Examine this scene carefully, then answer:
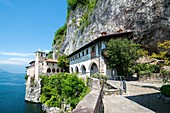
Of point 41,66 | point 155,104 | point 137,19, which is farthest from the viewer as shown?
point 41,66

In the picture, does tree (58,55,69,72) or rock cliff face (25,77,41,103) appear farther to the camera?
tree (58,55,69,72)

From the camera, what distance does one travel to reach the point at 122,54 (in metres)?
20.2

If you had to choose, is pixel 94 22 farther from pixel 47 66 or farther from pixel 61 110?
pixel 47 66

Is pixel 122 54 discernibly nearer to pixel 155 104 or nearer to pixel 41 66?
pixel 155 104

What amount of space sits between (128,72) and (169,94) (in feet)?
40.9

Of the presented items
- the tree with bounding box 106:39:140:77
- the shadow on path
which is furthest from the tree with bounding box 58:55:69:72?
the shadow on path

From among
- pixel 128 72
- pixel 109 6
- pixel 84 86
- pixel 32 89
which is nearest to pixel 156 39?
pixel 128 72

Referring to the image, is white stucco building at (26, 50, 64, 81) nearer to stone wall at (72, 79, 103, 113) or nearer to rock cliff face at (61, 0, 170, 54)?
rock cliff face at (61, 0, 170, 54)

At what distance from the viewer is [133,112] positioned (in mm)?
7473

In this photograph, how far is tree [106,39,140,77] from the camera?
20.4 metres

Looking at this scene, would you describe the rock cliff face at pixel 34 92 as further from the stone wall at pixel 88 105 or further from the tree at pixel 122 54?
the stone wall at pixel 88 105

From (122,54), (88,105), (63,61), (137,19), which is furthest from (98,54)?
(63,61)

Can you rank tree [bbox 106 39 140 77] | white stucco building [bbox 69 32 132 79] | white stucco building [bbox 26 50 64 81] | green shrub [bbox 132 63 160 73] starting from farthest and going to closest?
white stucco building [bbox 26 50 64 81] → white stucco building [bbox 69 32 132 79] → green shrub [bbox 132 63 160 73] → tree [bbox 106 39 140 77]

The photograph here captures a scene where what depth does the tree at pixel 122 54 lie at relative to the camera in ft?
66.9
